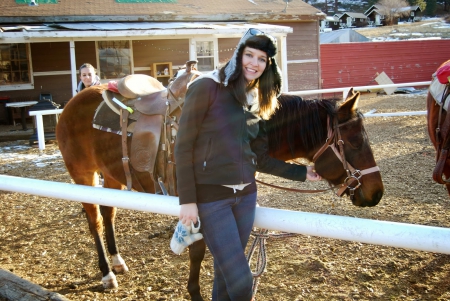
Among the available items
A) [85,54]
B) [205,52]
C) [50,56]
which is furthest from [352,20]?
[50,56]

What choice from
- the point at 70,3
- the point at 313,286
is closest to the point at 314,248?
the point at 313,286

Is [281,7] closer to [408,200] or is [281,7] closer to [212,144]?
[408,200]

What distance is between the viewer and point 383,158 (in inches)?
299

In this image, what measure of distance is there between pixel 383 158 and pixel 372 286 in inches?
181

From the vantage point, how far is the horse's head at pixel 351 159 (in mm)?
2682

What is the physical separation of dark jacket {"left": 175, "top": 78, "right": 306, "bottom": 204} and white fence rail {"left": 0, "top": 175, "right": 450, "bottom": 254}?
0.17m

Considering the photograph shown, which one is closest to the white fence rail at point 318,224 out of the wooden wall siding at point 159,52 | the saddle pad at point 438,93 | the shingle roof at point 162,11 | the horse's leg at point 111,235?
the horse's leg at point 111,235

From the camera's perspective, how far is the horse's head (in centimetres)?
268

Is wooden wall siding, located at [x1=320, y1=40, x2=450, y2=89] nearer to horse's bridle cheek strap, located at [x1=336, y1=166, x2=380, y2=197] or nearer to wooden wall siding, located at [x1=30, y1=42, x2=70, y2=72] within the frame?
wooden wall siding, located at [x1=30, y1=42, x2=70, y2=72]

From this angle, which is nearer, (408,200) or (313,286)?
(313,286)

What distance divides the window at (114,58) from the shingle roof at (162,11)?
0.83 metres

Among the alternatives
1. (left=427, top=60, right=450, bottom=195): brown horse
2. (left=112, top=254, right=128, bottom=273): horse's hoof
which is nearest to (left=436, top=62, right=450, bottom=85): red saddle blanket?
(left=427, top=60, right=450, bottom=195): brown horse

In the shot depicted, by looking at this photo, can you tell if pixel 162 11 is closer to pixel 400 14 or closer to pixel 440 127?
pixel 440 127

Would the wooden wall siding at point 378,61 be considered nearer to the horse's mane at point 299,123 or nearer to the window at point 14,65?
the window at point 14,65
